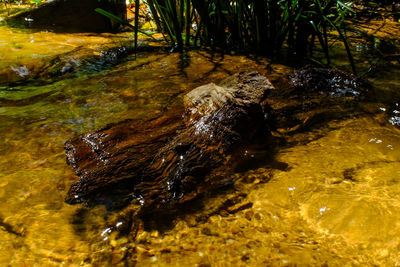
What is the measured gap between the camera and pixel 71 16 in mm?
5293

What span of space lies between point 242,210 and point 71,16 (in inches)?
220

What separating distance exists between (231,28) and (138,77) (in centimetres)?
155

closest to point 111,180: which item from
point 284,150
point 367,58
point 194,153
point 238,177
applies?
point 194,153

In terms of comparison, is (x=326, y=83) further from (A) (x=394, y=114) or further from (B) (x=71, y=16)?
(B) (x=71, y=16)

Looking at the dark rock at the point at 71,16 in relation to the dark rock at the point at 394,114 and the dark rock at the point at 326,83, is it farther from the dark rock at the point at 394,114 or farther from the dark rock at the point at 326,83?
the dark rock at the point at 394,114

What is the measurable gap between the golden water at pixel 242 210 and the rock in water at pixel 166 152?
13 cm

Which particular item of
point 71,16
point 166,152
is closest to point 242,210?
Answer: point 166,152

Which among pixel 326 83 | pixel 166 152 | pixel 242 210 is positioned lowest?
pixel 242 210

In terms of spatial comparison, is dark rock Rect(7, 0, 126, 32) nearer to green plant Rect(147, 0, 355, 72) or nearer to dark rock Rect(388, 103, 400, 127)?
green plant Rect(147, 0, 355, 72)

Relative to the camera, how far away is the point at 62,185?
148 cm

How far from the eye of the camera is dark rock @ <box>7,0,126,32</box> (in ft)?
16.9

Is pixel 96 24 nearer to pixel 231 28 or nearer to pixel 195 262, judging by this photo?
pixel 231 28

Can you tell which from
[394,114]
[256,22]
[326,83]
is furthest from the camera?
[256,22]

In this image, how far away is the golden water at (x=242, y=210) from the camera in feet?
3.64
